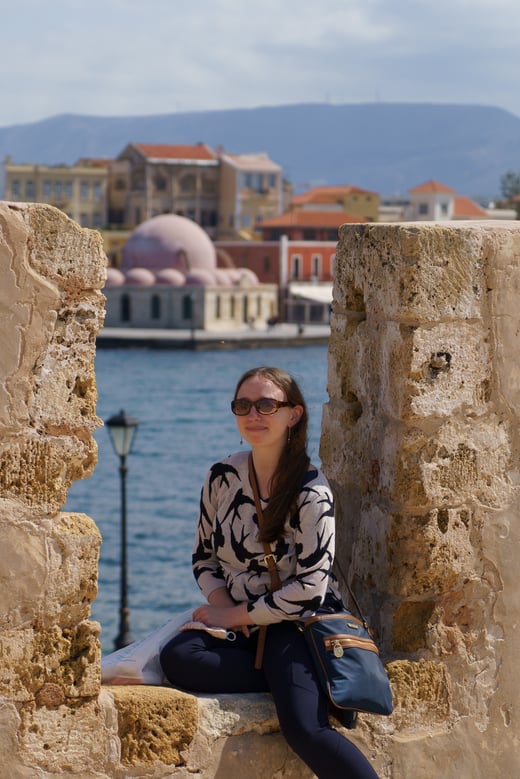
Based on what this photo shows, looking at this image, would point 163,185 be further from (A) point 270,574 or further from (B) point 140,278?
(A) point 270,574

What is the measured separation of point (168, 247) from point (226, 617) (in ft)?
183

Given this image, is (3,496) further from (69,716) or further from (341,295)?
(341,295)

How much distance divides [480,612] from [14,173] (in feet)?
245

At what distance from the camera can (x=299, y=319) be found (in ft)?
218

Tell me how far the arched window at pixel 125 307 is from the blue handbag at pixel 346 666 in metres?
56.4

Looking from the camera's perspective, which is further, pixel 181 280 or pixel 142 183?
pixel 142 183

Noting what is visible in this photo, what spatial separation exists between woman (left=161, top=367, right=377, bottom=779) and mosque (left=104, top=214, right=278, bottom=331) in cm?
5450

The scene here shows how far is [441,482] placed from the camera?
2891 mm

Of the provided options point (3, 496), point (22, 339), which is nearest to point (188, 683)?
point (3, 496)

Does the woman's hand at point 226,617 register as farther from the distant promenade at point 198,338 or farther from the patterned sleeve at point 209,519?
the distant promenade at point 198,338

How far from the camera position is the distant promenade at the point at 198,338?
187 ft

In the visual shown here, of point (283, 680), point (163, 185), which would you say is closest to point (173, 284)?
point (163, 185)

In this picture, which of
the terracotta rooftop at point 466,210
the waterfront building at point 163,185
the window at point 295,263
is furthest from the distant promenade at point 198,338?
the terracotta rooftop at point 466,210

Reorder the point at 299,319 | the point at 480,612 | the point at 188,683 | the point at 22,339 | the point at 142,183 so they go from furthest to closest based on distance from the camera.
A: the point at 142,183 → the point at 299,319 → the point at 480,612 → the point at 188,683 → the point at 22,339
